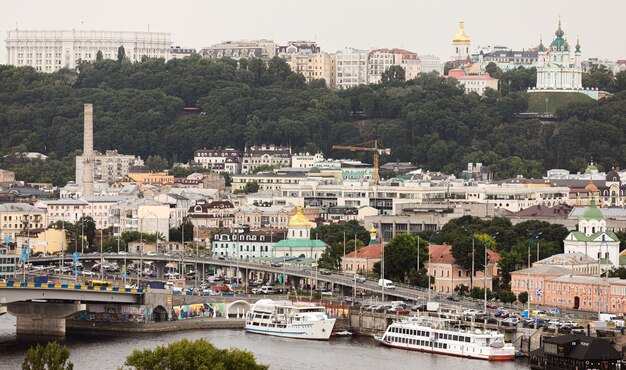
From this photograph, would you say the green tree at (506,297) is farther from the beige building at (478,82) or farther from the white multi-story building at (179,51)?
the white multi-story building at (179,51)

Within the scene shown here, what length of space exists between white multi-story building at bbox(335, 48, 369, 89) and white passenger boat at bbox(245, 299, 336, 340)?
283 ft

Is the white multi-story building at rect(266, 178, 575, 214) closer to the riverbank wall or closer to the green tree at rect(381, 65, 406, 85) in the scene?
the riverbank wall

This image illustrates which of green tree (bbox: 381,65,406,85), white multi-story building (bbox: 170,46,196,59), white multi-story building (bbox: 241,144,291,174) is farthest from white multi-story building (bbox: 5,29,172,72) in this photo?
white multi-story building (bbox: 241,144,291,174)

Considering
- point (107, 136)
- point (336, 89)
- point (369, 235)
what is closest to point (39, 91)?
point (107, 136)

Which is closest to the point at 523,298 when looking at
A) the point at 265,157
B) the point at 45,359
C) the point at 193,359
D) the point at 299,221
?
the point at 299,221

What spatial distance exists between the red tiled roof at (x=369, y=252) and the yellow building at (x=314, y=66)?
72.3 meters

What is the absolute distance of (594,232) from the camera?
77125 millimetres

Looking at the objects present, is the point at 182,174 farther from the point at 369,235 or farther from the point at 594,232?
the point at 594,232

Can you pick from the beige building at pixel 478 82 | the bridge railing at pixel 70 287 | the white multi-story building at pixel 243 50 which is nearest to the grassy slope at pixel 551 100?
the beige building at pixel 478 82

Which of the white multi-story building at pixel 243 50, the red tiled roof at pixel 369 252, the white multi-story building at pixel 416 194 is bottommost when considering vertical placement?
the red tiled roof at pixel 369 252

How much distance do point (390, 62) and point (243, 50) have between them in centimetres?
1313

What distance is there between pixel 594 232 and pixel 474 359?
1827 cm

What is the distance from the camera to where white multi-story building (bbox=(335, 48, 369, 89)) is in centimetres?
15338

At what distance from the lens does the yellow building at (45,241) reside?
92.4m
